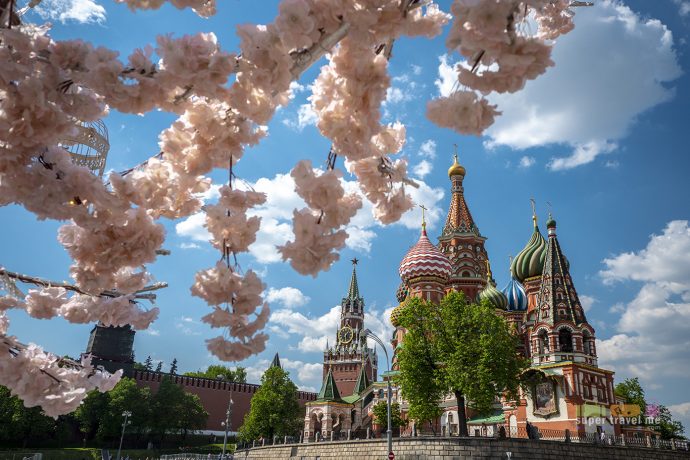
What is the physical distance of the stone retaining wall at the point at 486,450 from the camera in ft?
88.4

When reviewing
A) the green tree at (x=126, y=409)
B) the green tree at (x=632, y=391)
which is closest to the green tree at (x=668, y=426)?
the green tree at (x=632, y=391)

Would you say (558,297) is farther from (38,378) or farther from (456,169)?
(38,378)

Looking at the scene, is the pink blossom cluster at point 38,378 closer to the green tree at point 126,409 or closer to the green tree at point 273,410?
the green tree at point 273,410

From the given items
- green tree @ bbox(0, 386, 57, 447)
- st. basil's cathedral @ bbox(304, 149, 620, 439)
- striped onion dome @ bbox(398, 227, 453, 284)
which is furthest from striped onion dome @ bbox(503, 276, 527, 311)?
green tree @ bbox(0, 386, 57, 447)

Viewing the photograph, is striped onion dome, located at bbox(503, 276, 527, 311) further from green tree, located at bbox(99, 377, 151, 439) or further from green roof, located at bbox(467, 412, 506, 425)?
green tree, located at bbox(99, 377, 151, 439)

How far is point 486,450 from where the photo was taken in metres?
27.1

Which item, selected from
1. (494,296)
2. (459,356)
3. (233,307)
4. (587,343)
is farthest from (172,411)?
(233,307)

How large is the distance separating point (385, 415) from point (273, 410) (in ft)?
37.5

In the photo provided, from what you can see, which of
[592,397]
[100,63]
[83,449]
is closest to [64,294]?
[100,63]

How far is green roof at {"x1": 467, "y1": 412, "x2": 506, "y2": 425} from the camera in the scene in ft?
125

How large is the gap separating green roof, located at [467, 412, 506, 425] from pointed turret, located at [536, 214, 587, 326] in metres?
7.85

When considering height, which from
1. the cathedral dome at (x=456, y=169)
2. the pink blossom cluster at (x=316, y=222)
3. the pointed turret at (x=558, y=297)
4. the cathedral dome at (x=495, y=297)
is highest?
the cathedral dome at (x=456, y=169)

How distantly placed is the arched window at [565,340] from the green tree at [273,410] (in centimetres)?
2773

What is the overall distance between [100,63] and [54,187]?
3.01ft
